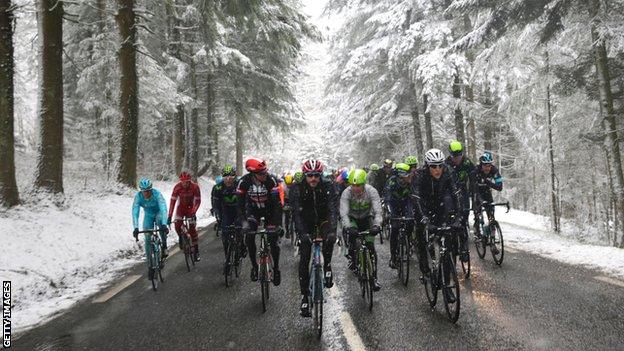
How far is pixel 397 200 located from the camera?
29.9ft

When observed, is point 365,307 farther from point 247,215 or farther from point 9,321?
point 9,321

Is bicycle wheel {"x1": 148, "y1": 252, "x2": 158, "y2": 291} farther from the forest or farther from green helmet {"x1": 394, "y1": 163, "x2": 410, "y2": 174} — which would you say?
green helmet {"x1": 394, "y1": 163, "x2": 410, "y2": 174}

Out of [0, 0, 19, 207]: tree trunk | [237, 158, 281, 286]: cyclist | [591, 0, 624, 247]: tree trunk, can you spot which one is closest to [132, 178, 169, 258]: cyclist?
[237, 158, 281, 286]: cyclist

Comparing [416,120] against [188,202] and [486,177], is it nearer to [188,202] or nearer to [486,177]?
[486,177]

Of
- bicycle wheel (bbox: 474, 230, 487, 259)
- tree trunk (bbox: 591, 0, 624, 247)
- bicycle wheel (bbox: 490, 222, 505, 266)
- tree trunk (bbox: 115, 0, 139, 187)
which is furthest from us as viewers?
tree trunk (bbox: 115, 0, 139, 187)

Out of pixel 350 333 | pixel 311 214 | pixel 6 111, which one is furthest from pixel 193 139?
pixel 350 333

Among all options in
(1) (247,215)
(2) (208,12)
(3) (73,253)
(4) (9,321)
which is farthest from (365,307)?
(2) (208,12)

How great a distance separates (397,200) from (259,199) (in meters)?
3.26

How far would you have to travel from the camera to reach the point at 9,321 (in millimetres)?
6105

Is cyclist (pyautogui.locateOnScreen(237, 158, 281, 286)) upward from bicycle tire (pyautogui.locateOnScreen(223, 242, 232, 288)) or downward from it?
upward

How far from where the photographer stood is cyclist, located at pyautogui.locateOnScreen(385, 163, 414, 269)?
8.59 metres

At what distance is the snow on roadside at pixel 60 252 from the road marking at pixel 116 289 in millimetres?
295

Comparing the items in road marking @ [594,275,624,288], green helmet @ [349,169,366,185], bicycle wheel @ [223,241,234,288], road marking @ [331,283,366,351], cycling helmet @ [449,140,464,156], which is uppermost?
cycling helmet @ [449,140,464,156]

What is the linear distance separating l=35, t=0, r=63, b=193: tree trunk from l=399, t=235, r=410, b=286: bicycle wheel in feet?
29.7
